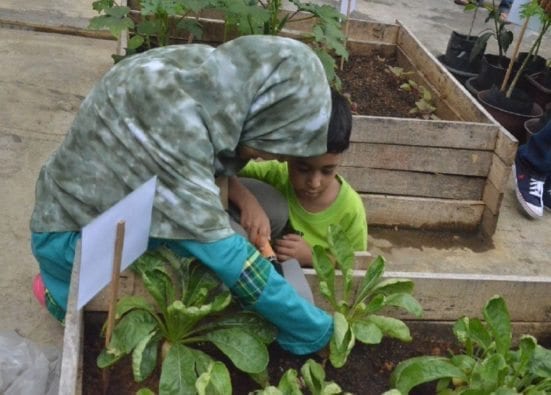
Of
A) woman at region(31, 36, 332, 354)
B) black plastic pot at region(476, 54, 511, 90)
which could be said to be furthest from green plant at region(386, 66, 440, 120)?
woman at region(31, 36, 332, 354)

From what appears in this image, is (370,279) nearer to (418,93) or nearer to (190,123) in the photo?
(190,123)

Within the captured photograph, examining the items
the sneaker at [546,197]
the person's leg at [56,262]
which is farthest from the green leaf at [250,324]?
the sneaker at [546,197]

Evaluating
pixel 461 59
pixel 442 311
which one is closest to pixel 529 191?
pixel 442 311

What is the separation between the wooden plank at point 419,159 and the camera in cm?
325

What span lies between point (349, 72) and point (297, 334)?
279cm

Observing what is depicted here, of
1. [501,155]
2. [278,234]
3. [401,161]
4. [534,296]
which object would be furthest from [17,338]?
[501,155]

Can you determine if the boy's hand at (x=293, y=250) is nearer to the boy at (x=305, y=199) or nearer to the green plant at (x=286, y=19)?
the boy at (x=305, y=199)

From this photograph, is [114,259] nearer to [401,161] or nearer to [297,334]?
[297,334]

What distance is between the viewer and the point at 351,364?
1.95 meters

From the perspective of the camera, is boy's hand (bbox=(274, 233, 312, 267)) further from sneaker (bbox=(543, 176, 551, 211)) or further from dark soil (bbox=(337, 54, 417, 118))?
sneaker (bbox=(543, 176, 551, 211))

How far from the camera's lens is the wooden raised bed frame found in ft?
10.6

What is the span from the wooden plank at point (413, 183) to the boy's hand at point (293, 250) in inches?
42.6

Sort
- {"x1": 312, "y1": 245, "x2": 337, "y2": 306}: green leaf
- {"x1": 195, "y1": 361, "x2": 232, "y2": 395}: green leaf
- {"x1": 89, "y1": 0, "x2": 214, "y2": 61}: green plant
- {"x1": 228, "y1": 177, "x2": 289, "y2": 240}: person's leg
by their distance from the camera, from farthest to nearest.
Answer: {"x1": 89, "y1": 0, "x2": 214, "y2": 61}: green plant
{"x1": 228, "y1": 177, "x2": 289, "y2": 240}: person's leg
{"x1": 312, "y1": 245, "x2": 337, "y2": 306}: green leaf
{"x1": 195, "y1": 361, "x2": 232, "y2": 395}: green leaf

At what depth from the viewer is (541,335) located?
2.18 metres
